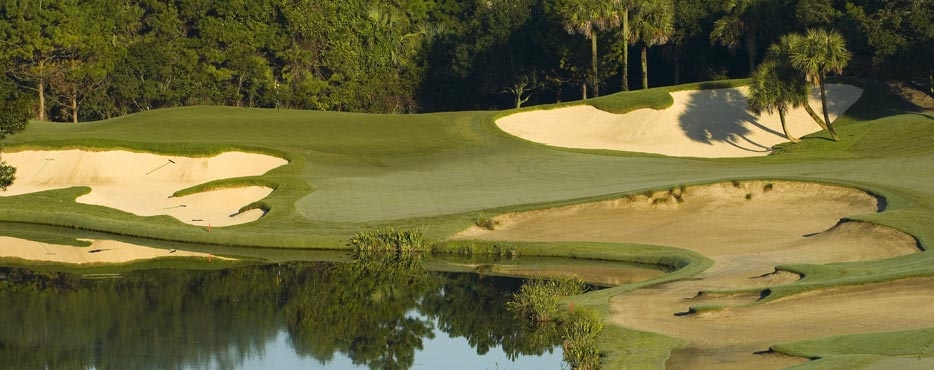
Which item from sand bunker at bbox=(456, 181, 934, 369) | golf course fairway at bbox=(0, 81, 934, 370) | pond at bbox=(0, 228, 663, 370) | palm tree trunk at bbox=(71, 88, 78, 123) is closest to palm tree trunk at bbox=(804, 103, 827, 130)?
golf course fairway at bbox=(0, 81, 934, 370)

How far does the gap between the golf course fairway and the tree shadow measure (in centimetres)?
15

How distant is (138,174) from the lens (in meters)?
56.5

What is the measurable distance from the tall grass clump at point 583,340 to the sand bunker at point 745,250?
2.60 ft

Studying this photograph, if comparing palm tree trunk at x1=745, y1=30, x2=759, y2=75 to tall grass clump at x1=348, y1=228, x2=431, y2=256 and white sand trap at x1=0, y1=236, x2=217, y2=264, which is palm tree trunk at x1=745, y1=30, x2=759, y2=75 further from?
white sand trap at x1=0, y1=236, x2=217, y2=264

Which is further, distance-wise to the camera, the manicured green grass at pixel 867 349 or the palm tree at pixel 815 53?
the palm tree at pixel 815 53

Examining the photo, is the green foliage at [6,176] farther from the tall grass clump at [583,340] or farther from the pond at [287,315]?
the tall grass clump at [583,340]

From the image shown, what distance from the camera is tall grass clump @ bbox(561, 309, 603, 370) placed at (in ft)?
77.6

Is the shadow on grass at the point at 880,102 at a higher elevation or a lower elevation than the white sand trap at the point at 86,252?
higher

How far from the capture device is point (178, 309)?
3062cm

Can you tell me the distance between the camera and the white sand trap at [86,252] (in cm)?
3944

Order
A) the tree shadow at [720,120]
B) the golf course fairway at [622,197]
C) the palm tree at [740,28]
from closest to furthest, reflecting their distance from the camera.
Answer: the golf course fairway at [622,197] < the tree shadow at [720,120] < the palm tree at [740,28]

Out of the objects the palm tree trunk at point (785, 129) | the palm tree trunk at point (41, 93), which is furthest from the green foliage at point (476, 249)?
the palm tree trunk at point (41, 93)

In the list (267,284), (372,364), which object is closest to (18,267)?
(267,284)

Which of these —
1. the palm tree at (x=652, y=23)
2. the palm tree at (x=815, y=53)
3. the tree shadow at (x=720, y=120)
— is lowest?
the tree shadow at (x=720, y=120)
